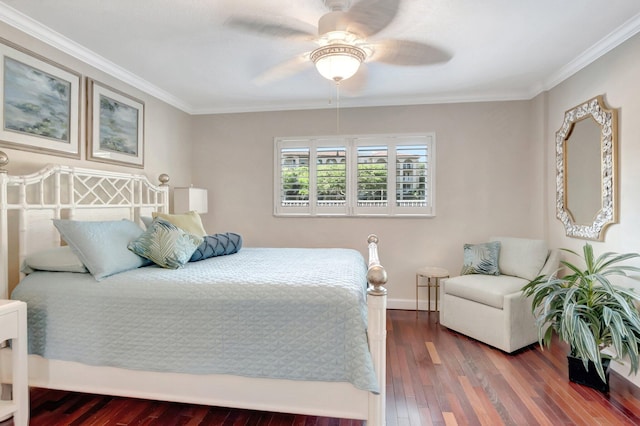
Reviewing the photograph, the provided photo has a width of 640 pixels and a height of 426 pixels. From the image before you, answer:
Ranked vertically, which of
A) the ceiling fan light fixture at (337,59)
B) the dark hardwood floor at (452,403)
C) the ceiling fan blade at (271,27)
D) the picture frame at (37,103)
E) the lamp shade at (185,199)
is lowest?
the dark hardwood floor at (452,403)

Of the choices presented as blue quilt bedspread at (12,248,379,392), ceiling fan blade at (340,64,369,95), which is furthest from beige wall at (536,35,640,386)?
blue quilt bedspread at (12,248,379,392)

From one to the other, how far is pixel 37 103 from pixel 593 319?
163 inches

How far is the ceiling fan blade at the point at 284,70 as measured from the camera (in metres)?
2.87

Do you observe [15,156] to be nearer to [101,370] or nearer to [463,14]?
[101,370]

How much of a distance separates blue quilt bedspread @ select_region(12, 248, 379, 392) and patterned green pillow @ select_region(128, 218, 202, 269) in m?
0.22

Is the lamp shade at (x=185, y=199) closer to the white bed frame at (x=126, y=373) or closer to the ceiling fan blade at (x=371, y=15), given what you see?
the white bed frame at (x=126, y=373)

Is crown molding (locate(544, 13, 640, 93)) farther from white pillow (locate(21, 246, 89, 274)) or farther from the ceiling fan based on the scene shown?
white pillow (locate(21, 246, 89, 274))

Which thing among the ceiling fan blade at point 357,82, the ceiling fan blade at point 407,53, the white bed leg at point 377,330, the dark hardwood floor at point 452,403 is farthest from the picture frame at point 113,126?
the white bed leg at point 377,330

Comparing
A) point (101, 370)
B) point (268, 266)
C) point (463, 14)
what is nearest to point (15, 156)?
point (101, 370)

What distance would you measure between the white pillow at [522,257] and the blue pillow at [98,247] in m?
3.33

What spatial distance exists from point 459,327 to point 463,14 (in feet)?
8.63

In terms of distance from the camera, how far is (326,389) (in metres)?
1.64

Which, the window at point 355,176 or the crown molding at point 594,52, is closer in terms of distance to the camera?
the crown molding at point 594,52

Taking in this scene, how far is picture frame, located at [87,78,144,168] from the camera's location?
2861 mm
